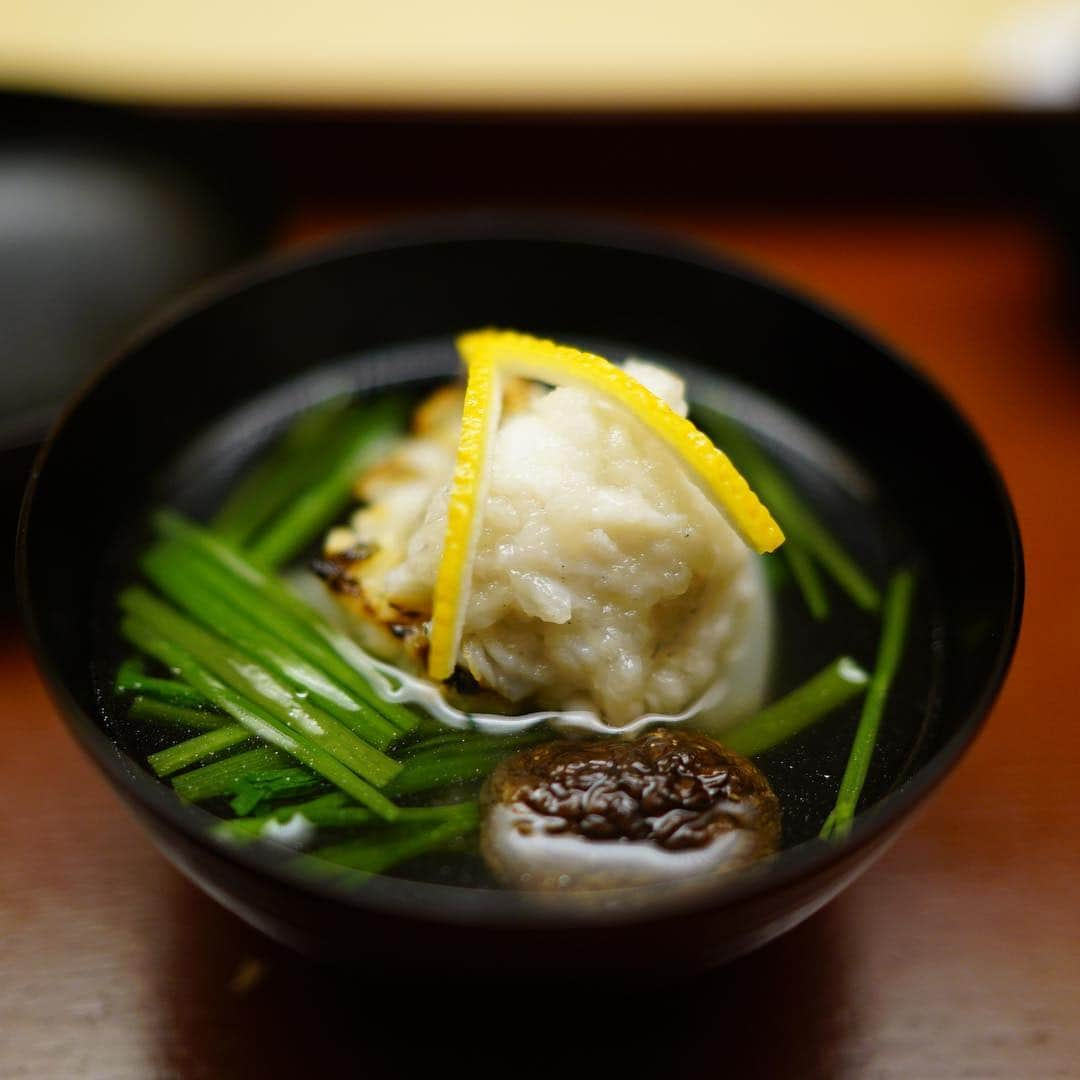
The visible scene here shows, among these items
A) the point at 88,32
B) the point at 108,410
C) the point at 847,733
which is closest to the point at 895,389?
the point at 847,733

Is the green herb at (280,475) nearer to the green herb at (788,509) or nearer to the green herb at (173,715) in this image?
the green herb at (173,715)

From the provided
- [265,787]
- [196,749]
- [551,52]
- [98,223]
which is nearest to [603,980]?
[265,787]

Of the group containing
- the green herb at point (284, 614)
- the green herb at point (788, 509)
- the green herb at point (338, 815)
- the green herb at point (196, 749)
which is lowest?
the green herb at point (338, 815)

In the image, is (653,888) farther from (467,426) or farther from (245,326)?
(245,326)

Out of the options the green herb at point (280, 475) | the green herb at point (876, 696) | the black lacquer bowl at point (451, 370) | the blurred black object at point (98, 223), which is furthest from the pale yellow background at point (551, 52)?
the green herb at point (876, 696)

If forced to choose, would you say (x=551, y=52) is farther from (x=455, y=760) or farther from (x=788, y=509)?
(x=455, y=760)

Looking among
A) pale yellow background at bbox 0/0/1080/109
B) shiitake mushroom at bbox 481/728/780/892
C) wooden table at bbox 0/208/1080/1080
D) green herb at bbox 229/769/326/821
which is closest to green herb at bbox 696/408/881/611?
wooden table at bbox 0/208/1080/1080
